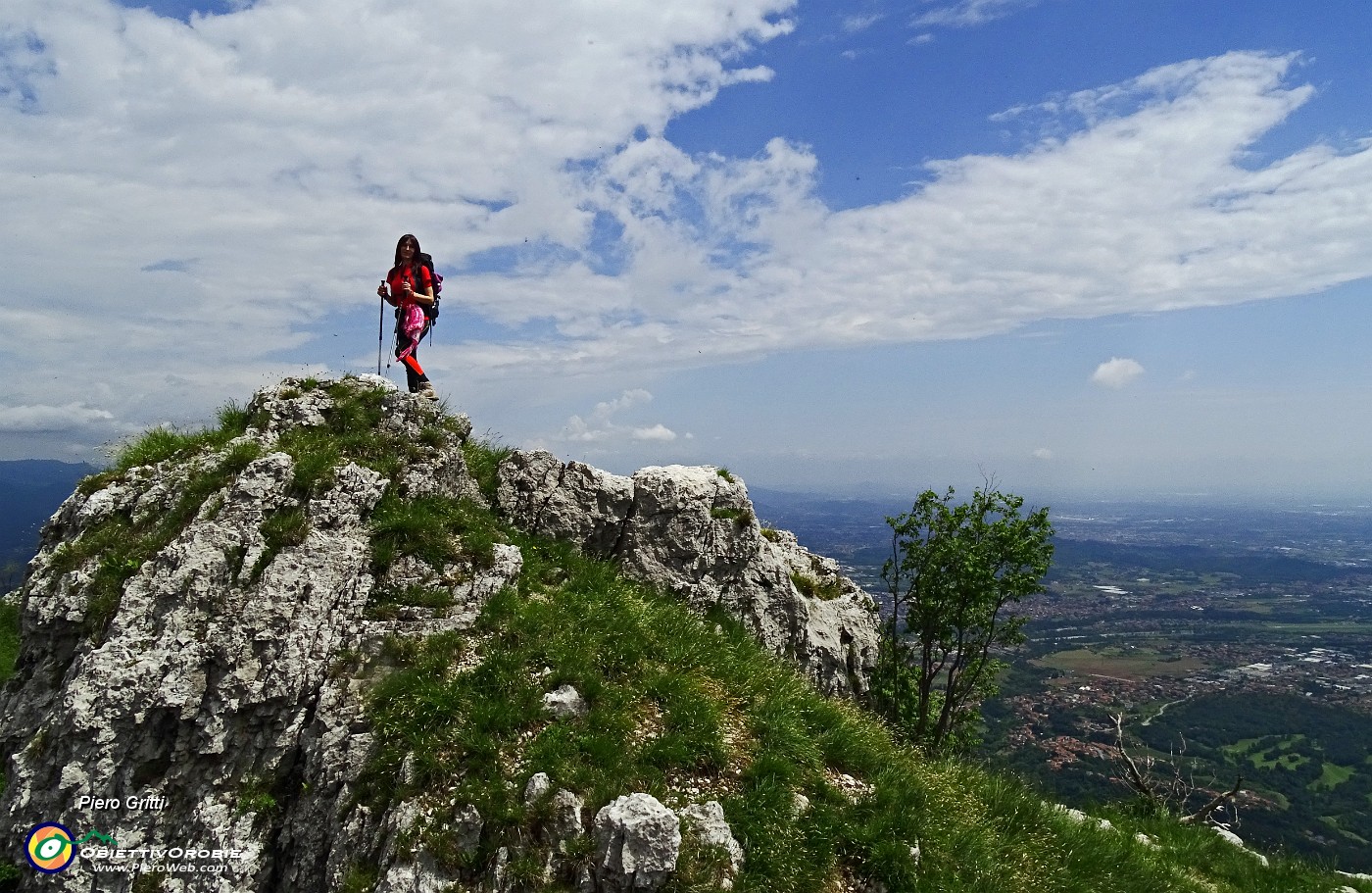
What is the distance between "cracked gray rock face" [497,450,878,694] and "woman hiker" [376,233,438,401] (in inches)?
172

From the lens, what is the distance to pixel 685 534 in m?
17.5

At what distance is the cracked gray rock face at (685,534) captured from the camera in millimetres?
16859

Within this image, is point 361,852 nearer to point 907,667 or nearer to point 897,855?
point 897,855

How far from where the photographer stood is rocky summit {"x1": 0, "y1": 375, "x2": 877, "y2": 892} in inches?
391

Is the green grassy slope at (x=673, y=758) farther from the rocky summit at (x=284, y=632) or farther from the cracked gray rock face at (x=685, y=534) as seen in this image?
the cracked gray rock face at (x=685, y=534)

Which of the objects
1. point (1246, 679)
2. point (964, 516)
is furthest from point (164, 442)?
point (1246, 679)

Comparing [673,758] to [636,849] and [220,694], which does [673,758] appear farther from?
[220,694]

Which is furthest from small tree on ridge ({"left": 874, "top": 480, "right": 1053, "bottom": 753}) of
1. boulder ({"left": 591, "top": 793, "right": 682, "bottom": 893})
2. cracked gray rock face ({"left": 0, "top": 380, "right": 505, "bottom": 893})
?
cracked gray rock face ({"left": 0, "top": 380, "right": 505, "bottom": 893})

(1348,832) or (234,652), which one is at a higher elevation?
(234,652)

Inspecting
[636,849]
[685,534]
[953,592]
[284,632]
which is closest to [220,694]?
[284,632]

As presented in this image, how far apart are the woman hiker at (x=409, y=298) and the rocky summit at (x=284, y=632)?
4.36 feet

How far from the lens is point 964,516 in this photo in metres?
23.8

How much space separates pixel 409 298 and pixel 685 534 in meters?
10.1

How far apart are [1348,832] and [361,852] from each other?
301ft
